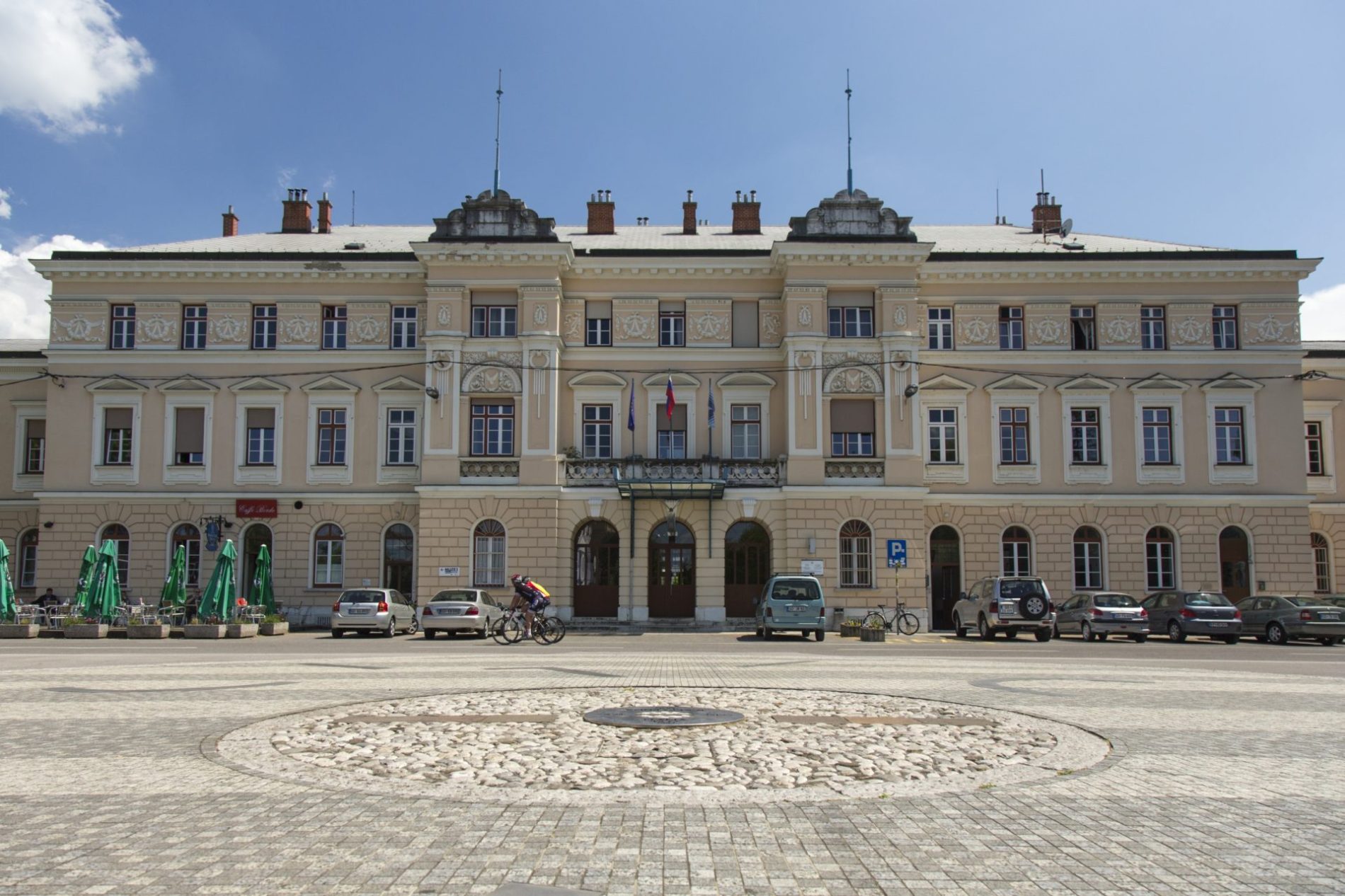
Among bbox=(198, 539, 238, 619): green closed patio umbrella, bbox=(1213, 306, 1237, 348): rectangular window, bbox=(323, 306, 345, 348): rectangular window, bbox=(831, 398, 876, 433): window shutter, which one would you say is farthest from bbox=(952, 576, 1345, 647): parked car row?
bbox=(323, 306, 345, 348): rectangular window

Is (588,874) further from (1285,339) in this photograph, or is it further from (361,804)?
(1285,339)

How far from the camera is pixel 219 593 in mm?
29828

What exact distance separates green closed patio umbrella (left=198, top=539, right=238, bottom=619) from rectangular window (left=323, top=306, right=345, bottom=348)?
9791 mm

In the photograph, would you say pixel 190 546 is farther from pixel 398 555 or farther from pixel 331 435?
pixel 398 555

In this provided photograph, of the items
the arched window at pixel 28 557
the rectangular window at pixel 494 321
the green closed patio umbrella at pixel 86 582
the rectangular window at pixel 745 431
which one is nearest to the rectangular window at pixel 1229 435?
the rectangular window at pixel 745 431

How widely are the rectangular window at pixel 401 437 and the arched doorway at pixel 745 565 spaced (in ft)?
38.2

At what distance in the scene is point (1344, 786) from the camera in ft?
24.7

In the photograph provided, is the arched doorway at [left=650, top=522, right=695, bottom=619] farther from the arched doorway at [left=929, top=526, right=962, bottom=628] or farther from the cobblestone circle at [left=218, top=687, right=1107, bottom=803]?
the cobblestone circle at [left=218, top=687, right=1107, bottom=803]

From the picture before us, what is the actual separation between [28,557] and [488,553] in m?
18.9

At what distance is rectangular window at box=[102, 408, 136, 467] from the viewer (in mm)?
37156

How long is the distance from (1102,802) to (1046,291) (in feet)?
108

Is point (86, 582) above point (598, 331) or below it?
below

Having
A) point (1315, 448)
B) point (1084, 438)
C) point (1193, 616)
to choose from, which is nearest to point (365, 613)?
point (1193, 616)

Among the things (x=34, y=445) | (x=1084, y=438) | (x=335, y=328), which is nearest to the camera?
(x=1084, y=438)
